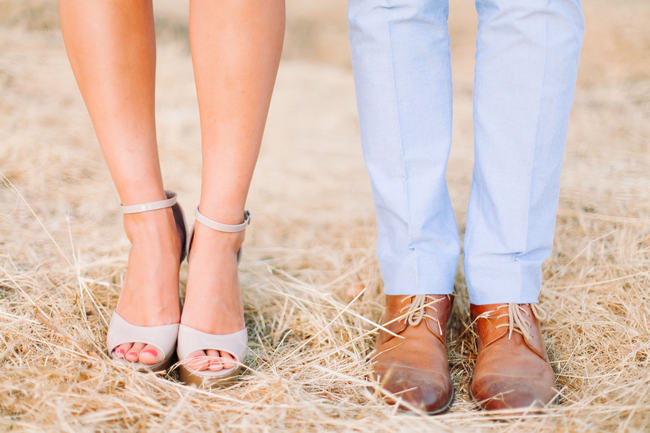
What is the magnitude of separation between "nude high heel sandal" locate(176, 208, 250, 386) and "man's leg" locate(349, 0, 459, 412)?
0.23 metres

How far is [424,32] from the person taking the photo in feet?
2.66

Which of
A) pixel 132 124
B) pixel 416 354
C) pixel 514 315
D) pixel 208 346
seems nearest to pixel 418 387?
pixel 416 354

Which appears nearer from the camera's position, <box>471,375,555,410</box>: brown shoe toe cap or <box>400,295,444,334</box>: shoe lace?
<box>471,375,555,410</box>: brown shoe toe cap

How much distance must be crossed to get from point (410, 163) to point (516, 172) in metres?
0.17

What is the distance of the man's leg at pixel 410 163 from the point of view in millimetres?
798

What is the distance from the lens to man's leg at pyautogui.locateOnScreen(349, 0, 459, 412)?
2.62ft

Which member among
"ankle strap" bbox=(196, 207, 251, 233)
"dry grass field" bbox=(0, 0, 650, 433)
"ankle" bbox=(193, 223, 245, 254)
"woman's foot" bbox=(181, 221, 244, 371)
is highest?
"ankle strap" bbox=(196, 207, 251, 233)

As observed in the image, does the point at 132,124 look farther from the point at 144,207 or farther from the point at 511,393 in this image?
the point at 511,393

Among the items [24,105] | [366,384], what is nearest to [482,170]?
[366,384]

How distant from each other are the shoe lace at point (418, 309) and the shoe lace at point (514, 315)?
79mm

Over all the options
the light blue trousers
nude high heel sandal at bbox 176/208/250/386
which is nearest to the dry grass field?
nude high heel sandal at bbox 176/208/250/386

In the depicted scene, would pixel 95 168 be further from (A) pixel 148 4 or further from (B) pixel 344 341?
(B) pixel 344 341

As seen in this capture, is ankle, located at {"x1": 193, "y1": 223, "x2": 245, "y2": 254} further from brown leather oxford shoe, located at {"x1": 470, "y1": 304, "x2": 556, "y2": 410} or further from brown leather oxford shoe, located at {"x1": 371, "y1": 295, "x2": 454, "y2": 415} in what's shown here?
brown leather oxford shoe, located at {"x1": 470, "y1": 304, "x2": 556, "y2": 410}

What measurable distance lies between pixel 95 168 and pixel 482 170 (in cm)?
149
